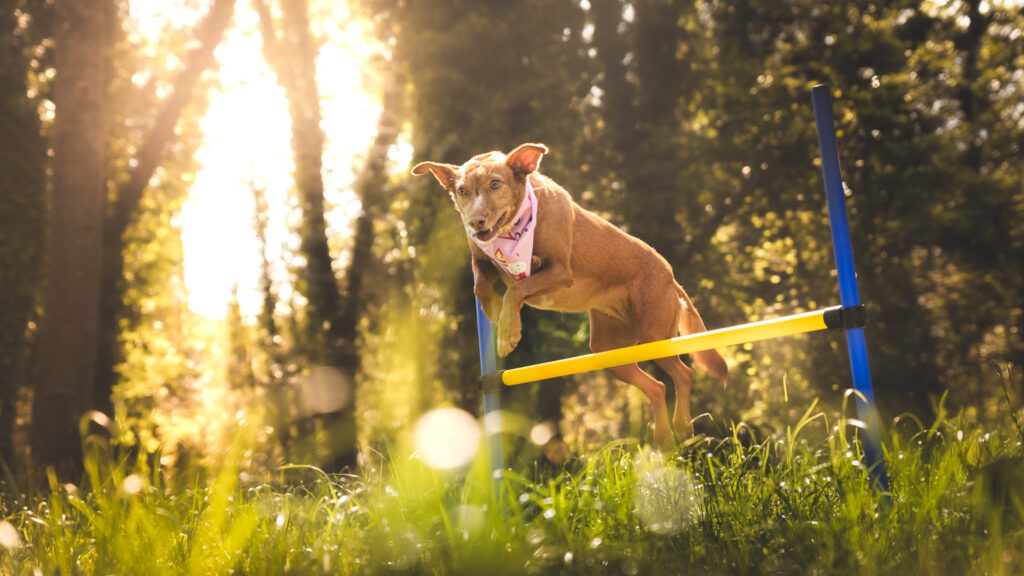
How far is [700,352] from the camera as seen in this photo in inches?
158

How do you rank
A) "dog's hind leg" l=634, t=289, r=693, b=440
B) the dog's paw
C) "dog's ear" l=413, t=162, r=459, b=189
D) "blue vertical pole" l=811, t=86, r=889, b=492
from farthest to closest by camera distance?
"dog's hind leg" l=634, t=289, r=693, b=440
"dog's ear" l=413, t=162, r=459, b=189
the dog's paw
"blue vertical pole" l=811, t=86, r=889, b=492

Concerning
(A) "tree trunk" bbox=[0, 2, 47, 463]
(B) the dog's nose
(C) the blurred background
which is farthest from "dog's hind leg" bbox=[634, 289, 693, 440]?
(A) "tree trunk" bbox=[0, 2, 47, 463]

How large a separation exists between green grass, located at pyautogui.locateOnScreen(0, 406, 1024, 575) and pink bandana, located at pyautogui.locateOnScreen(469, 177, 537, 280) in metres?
0.99

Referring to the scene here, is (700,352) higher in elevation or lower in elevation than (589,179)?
lower

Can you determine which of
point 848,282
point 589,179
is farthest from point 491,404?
point 589,179

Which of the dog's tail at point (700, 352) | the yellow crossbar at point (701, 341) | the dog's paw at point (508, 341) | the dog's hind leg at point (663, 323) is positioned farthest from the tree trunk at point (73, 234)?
the dog's tail at point (700, 352)

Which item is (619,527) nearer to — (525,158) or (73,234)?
(525,158)

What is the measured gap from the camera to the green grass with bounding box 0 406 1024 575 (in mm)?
2465

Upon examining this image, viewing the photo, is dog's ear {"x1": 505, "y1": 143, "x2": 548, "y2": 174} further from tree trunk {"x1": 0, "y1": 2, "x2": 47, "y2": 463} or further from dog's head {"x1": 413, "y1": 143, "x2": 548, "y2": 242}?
tree trunk {"x1": 0, "y1": 2, "x2": 47, "y2": 463}

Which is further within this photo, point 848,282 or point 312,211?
point 312,211

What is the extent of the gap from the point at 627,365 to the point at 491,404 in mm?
881

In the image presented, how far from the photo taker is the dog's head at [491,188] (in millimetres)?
3189

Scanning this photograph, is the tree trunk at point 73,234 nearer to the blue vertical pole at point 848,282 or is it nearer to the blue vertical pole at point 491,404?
the blue vertical pole at point 491,404

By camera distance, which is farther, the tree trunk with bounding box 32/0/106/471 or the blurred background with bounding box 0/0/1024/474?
the blurred background with bounding box 0/0/1024/474
